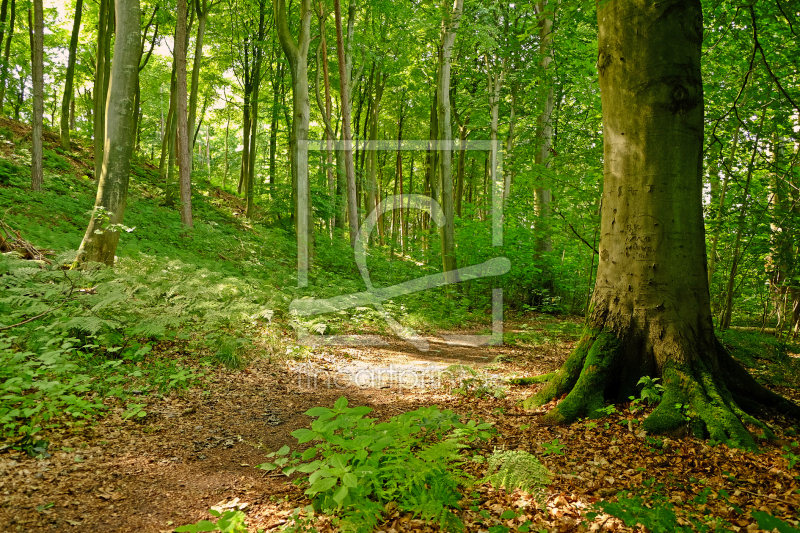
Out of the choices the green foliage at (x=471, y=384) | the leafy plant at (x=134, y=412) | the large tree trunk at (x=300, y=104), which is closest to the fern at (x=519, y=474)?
the green foliage at (x=471, y=384)

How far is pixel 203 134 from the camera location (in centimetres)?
3875

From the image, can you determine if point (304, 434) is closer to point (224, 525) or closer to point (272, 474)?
point (224, 525)

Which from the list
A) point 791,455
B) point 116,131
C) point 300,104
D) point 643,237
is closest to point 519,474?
point 791,455

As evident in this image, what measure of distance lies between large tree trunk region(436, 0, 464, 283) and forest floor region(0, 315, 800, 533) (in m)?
8.75

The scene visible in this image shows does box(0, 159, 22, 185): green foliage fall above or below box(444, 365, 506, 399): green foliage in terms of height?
above

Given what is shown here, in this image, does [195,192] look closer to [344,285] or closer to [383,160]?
[344,285]

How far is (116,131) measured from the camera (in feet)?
22.9

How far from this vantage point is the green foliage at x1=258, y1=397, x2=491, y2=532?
7.89 feet

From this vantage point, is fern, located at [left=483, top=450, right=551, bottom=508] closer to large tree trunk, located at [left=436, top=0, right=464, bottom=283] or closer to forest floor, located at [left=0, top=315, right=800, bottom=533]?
forest floor, located at [left=0, top=315, right=800, bottom=533]

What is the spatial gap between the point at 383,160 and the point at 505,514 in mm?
27910

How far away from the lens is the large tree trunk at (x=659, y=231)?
3678mm

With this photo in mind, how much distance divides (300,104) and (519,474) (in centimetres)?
1103

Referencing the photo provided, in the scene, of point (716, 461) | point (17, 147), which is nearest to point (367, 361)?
point (716, 461)

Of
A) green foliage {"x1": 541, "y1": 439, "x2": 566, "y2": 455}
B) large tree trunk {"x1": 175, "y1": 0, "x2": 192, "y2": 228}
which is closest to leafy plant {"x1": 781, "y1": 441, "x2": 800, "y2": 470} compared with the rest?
green foliage {"x1": 541, "y1": 439, "x2": 566, "y2": 455}
